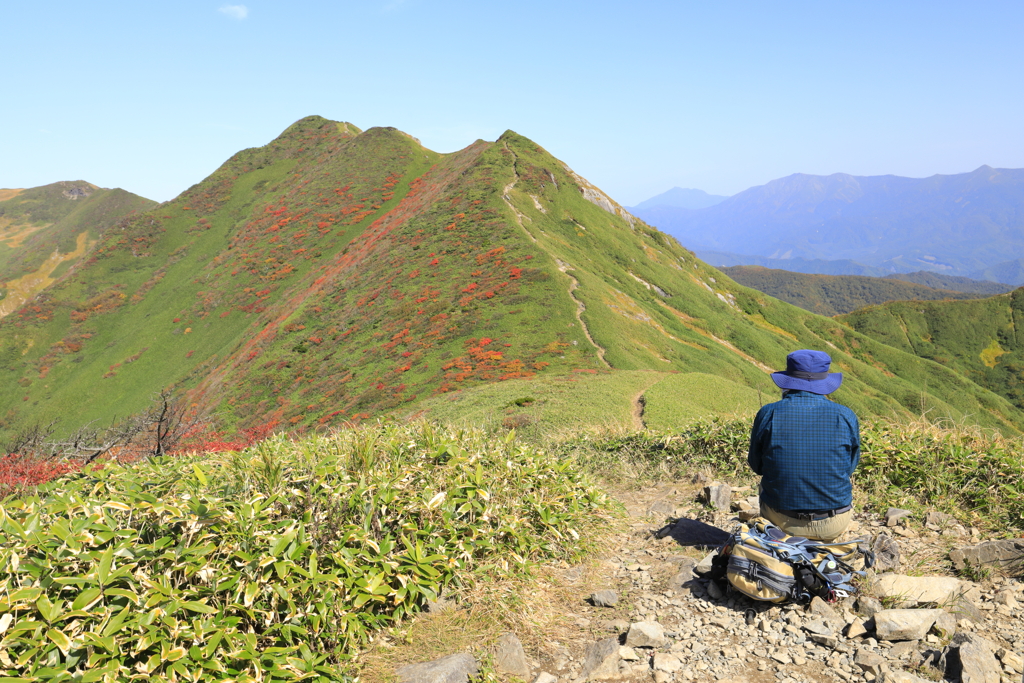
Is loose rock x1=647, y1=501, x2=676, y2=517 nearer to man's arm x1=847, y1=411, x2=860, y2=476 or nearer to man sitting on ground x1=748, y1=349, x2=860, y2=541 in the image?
man sitting on ground x1=748, y1=349, x2=860, y2=541

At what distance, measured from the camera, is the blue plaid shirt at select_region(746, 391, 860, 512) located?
5.74 m

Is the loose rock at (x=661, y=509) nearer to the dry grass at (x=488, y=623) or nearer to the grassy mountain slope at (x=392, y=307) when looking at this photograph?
Answer: the dry grass at (x=488, y=623)

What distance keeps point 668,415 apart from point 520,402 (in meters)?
5.94

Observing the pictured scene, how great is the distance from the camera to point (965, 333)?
9631 cm

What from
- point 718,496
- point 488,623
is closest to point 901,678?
point 488,623

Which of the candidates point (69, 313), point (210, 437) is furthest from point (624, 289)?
point (69, 313)

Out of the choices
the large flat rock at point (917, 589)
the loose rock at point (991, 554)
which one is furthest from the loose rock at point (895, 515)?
the large flat rock at point (917, 589)

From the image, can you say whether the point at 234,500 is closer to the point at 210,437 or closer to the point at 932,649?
the point at 932,649

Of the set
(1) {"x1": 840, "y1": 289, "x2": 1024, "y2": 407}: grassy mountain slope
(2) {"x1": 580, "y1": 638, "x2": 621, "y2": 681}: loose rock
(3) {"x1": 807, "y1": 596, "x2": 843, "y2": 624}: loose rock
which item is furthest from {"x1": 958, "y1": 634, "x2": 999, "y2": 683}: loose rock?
(1) {"x1": 840, "y1": 289, "x2": 1024, "y2": 407}: grassy mountain slope

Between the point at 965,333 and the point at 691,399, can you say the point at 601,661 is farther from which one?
the point at 965,333

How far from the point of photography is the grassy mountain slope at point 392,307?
118 ft

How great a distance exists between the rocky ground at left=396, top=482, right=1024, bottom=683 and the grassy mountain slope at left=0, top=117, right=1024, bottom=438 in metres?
19.1

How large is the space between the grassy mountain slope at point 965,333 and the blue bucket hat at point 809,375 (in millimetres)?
104403

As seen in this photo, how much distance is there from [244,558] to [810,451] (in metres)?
5.74
